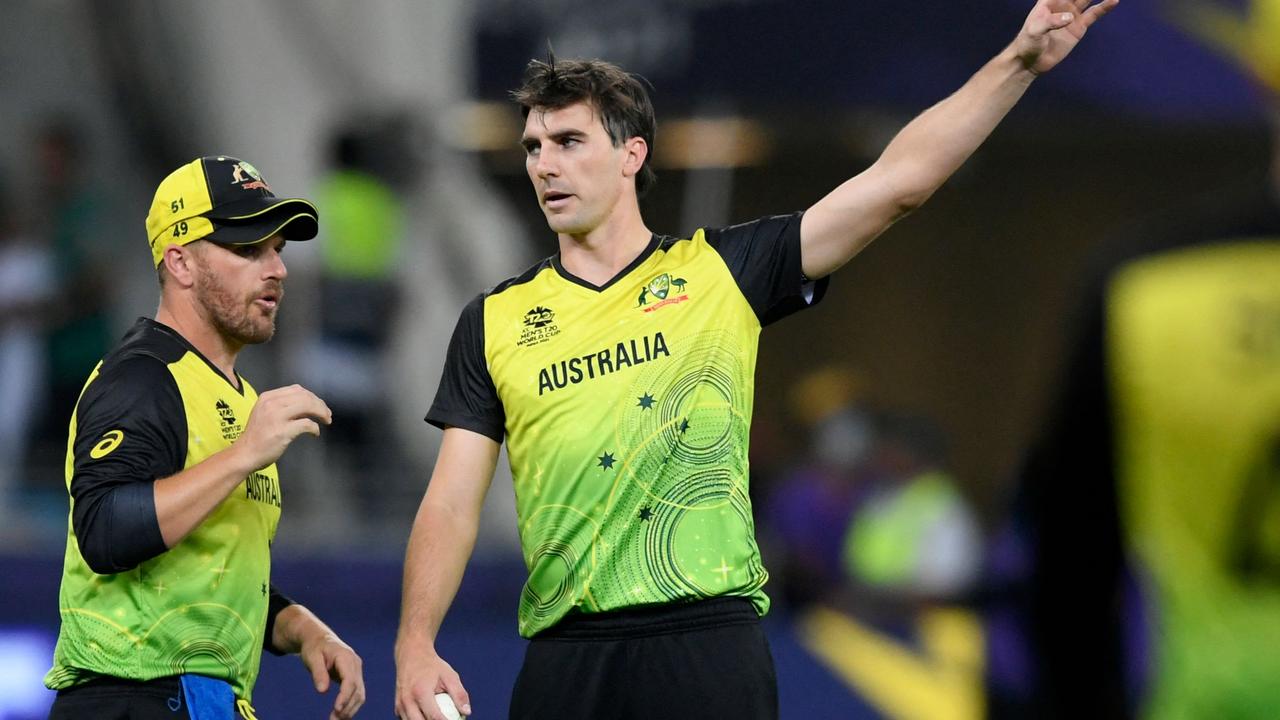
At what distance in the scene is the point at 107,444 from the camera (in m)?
3.90

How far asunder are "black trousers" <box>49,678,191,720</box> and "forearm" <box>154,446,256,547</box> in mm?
355

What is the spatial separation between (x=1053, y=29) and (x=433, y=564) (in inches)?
76.2

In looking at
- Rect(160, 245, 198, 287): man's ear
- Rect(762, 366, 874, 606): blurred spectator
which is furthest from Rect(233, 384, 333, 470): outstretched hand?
Rect(762, 366, 874, 606): blurred spectator

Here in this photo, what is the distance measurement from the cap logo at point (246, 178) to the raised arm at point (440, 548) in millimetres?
769

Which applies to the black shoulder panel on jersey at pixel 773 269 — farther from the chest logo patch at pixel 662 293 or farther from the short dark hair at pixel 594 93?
the short dark hair at pixel 594 93

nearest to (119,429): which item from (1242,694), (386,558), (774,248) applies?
(774,248)

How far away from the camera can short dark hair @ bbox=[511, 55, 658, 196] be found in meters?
4.58

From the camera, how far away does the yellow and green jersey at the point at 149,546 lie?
385 centimetres

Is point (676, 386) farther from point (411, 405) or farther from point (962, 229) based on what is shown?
point (962, 229)

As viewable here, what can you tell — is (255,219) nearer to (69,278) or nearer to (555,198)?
(555,198)

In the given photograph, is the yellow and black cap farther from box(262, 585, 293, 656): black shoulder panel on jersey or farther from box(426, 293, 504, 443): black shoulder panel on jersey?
box(262, 585, 293, 656): black shoulder panel on jersey

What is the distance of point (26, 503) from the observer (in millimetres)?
9367

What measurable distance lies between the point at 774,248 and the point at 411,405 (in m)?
6.48

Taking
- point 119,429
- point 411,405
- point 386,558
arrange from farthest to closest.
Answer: point 411,405, point 386,558, point 119,429
